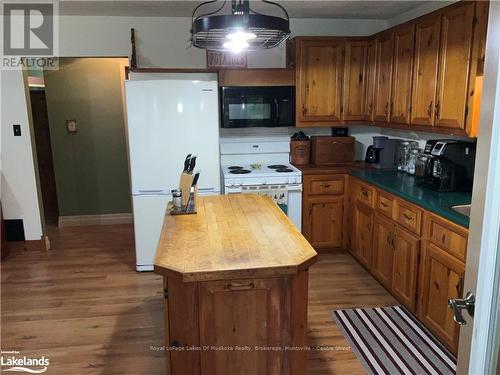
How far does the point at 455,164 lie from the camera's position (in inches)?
109

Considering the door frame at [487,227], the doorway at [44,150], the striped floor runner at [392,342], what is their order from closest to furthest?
the door frame at [487,227], the striped floor runner at [392,342], the doorway at [44,150]

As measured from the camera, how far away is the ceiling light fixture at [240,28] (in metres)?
1.63

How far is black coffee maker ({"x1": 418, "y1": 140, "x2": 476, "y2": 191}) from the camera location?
2775 mm

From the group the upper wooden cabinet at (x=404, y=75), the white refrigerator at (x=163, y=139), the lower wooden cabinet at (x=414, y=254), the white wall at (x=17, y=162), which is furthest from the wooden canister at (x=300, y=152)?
the white wall at (x=17, y=162)

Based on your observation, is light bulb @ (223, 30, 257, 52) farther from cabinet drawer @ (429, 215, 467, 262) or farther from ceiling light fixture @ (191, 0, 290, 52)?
cabinet drawer @ (429, 215, 467, 262)

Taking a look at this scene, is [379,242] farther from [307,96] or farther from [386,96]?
[307,96]

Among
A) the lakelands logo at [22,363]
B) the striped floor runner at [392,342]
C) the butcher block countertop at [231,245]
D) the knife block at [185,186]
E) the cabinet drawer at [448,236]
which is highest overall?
the knife block at [185,186]

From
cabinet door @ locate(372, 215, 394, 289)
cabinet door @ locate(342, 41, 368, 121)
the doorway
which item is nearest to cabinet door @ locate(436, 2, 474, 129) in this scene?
cabinet door @ locate(372, 215, 394, 289)

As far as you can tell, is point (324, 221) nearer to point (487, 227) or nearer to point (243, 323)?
point (243, 323)

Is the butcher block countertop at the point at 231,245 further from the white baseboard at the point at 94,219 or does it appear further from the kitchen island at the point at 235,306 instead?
the white baseboard at the point at 94,219

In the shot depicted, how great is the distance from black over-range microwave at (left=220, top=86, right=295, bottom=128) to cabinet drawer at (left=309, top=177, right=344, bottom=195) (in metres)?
0.64

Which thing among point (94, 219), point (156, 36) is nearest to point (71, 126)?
point (94, 219)

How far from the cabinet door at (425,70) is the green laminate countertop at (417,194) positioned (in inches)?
19.1

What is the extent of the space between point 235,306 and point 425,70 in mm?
2272
